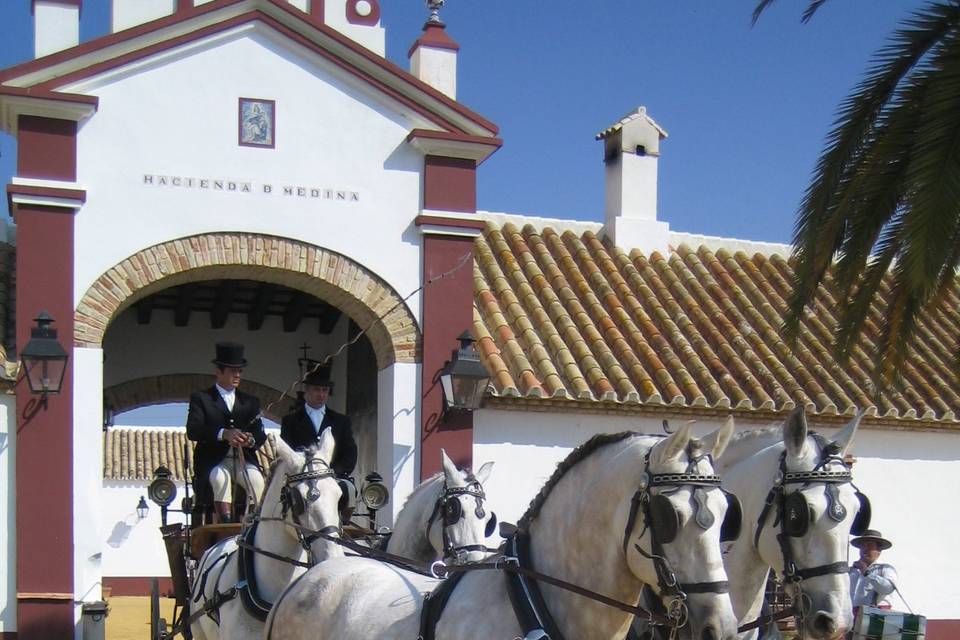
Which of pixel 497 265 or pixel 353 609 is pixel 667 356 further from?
pixel 353 609

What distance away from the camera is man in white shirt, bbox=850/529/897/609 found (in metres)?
9.83

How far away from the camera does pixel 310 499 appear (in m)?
6.81

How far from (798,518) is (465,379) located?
6116 millimetres

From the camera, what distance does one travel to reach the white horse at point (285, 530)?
6789 mm

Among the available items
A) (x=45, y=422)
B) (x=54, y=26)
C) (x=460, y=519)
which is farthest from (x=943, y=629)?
(x=54, y=26)

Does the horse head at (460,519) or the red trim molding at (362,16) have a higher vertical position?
the red trim molding at (362,16)

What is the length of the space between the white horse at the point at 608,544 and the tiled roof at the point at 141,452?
28939mm

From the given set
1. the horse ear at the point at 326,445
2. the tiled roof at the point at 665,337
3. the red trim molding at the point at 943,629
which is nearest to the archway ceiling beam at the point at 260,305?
the tiled roof at the point at 665,337

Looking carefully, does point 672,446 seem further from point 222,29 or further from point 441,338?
point 222,29

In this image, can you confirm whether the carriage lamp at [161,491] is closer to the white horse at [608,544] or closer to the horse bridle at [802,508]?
the white horse at [608,544]

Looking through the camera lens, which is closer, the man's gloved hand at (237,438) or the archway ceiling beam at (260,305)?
the man's gloved hand at (237,438)

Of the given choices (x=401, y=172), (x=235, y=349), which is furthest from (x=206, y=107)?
(x=235, y=349)

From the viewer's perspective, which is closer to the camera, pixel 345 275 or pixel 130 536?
pixel 345 275

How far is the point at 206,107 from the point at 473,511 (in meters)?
6.11
